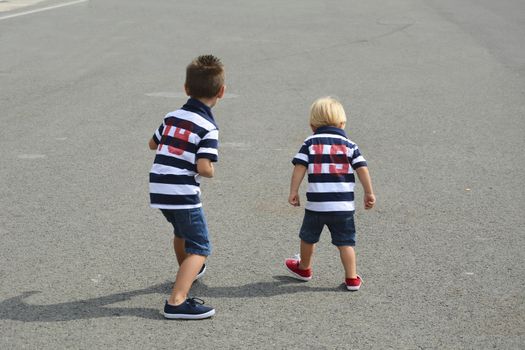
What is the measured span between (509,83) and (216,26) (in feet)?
21.7

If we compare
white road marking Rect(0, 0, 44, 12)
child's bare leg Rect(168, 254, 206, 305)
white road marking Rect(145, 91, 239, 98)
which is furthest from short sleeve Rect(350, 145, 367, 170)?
white road marking Rect(0, 0, 44, 12)

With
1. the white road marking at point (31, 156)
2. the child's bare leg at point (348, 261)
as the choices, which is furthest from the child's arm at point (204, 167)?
the white road marking at point (31, 156)

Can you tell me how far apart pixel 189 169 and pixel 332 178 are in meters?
0.87

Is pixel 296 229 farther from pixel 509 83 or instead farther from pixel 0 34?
pixel 0 34

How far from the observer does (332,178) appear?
5270 millimetres

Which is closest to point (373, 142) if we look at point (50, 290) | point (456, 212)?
point (456, 212)

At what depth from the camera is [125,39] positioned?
15344 mm

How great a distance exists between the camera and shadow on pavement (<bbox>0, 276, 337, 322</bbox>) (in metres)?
4.93

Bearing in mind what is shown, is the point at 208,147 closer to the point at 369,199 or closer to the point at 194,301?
the point at 194,301

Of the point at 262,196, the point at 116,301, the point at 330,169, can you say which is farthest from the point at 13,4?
the point at 330,169

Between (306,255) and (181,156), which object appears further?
(306,255)

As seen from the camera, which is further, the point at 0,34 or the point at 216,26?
the point at 216,26

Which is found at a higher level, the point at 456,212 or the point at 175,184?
the point at 175,184

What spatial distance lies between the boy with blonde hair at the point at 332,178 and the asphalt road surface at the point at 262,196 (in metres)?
0.35
